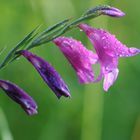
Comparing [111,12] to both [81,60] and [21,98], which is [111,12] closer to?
[81,60]

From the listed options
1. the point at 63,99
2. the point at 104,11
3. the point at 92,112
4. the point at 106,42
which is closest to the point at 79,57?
the point at 106,42

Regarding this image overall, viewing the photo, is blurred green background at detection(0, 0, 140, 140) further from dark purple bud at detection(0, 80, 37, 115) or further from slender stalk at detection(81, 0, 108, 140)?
dark purple bud at detection(0, 80, 37, 115)

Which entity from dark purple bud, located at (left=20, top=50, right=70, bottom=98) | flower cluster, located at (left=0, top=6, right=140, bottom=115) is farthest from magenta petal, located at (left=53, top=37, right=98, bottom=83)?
dark purple bud, located at (left=20, top=50, right=70, bottom=98)

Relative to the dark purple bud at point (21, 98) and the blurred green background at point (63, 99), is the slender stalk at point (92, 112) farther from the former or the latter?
the dark purple bud at point (21, 98)

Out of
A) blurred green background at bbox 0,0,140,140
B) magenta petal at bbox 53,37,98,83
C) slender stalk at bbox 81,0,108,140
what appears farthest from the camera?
blurred green background at bbox 0,0,140,140

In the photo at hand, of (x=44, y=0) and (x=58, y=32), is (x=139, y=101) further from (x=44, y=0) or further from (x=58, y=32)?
(x=58, y=32)

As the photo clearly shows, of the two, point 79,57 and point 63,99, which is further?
point 63,99

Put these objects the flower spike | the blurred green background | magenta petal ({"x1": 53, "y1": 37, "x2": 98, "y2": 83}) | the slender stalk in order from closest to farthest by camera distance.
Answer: the flower spike
magenta petal ({"x1": 53, "y1": 37, "x2": 98, "y2": 83})
the slender stalk
the blurred green background

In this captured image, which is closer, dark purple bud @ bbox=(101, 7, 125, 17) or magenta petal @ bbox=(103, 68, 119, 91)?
dark purple bud @ bbox=(101, 7, 125, 17)
